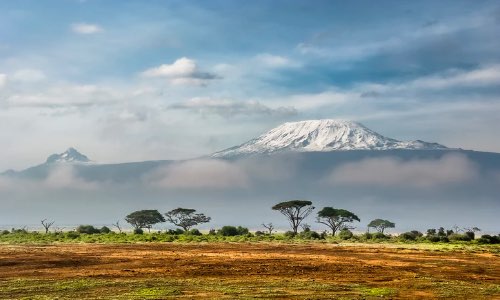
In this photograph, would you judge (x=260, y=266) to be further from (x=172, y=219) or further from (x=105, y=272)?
(x=172, y=219)

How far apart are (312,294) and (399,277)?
9.33m

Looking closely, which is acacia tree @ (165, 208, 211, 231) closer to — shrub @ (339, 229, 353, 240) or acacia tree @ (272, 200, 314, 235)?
acacia tree @ (272, 200, 314, 235)

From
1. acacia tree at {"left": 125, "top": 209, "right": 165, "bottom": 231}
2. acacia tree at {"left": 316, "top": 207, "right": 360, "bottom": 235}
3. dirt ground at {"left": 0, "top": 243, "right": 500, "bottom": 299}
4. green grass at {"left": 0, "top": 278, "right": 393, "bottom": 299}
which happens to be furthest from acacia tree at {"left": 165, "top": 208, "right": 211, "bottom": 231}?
green grass at {"left": 0, "top": 278, "right": 393, "bottom": 299}

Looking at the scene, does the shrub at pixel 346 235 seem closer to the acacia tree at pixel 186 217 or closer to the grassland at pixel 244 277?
the acacia tree at pixel 186 217

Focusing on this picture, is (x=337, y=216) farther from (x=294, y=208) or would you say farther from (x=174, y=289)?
(x=174, y=289)

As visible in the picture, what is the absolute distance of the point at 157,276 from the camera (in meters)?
34.5

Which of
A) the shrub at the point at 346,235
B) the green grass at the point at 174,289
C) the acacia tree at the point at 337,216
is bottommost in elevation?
the green grass at the point at 174,289

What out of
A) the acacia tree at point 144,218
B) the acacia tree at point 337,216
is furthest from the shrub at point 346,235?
the acacia tree at point 144,218

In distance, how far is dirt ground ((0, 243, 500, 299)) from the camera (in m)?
27.9

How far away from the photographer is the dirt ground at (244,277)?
27.9 meters

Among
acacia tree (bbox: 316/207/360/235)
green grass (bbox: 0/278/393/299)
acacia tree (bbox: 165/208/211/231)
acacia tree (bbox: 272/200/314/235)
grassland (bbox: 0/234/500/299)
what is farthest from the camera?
acacia tree (bbox: 165/208/211/231)

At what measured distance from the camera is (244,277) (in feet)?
112

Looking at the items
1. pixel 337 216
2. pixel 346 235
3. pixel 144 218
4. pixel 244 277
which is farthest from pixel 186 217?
pixel 244 277

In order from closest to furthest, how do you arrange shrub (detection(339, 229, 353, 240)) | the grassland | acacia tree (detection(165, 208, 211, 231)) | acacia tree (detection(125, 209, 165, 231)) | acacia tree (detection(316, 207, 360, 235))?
the grassland
shrub (detection(339, 229, 353, 240))
acacia tree (detection(316, 207, 360, 235))
acacia tree (detection(165, 208, 211, 231))
acacia tree (detection(125, 209, 165, 231))
